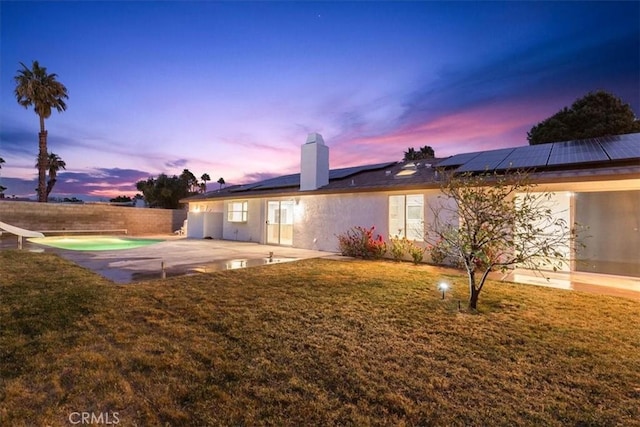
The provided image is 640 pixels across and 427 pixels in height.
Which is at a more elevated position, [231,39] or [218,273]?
[231,39]

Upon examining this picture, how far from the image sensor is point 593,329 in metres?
4.31

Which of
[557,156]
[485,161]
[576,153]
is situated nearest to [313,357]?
[485,161]

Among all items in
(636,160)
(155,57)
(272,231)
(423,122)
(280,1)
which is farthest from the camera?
(423,122)

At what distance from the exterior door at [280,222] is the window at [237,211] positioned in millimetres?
2318

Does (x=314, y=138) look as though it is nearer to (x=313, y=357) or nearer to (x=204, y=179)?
(x=313, y=357)

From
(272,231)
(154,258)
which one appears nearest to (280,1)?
(272,231)

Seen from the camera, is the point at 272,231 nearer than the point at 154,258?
No

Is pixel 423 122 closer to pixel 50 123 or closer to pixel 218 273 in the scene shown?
pixel 218 273

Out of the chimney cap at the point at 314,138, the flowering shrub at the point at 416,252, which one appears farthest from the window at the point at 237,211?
the flowering shrub at the point at 416,252

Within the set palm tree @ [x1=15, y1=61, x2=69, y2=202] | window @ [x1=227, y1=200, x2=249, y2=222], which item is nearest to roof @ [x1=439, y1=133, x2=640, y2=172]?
window @ [x1=227, y1=200, x2=249, y2=222]

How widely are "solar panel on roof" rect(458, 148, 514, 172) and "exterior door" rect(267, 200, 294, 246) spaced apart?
26.7 feet

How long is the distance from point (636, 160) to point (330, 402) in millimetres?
9622

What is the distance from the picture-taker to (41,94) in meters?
21.9

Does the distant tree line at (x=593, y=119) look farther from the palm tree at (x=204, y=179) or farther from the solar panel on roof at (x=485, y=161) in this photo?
the palm tree at (x=204, y=179)
